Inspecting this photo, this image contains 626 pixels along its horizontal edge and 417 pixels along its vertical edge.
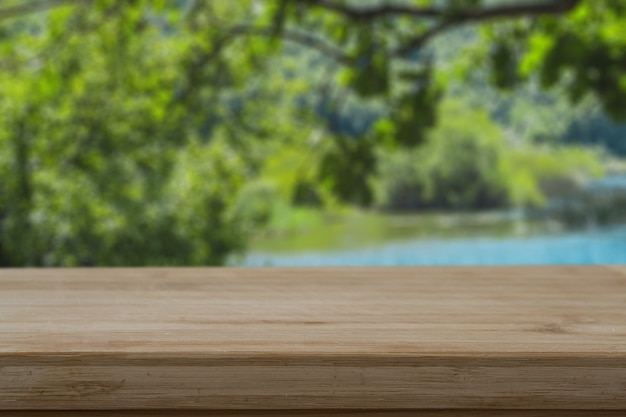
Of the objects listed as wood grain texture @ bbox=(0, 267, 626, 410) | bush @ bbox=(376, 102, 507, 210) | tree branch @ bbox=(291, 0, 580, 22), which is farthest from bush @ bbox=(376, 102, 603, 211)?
wood grain texture @ bbox=(0, 267, 626, 410)

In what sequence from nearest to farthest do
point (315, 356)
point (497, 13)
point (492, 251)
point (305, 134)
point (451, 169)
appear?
point (315, 356), point (497, 13), point (305, 134), point (492, 251), point (451, 169)

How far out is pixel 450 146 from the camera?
4.99 m

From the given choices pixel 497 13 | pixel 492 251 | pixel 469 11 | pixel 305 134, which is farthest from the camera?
pixel 492 251

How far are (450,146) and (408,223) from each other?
0.52 m

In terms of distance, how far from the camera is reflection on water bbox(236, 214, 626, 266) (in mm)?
4746

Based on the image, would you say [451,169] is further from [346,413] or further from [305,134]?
[346,413]

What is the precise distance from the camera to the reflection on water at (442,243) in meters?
4.75

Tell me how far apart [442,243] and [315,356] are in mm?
4681

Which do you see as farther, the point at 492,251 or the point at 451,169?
the point at 451,169

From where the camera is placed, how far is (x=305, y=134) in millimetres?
4359

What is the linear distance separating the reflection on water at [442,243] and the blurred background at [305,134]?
0.01 metres

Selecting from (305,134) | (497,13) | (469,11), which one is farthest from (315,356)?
(305,134)

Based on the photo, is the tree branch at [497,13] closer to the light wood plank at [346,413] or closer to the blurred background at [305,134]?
the blurred background at [305,134]

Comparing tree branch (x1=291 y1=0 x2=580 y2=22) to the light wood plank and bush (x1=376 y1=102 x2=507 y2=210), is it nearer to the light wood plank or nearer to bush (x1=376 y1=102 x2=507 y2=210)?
bush (x1=376 y1=102 x2=507 y2=210)
